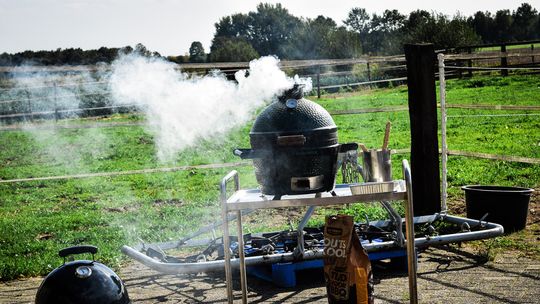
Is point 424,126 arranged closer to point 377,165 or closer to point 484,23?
point 377,165

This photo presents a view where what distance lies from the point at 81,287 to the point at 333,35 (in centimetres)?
3284

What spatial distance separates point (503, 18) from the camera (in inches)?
2302

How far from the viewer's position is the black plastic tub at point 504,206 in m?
6.58

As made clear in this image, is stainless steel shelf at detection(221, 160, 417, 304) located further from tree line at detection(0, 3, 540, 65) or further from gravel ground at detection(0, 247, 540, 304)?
tree line at detection(0, 3, 540, 65)

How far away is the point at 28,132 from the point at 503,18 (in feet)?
163

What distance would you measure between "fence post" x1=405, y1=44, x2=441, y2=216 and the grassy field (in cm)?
77

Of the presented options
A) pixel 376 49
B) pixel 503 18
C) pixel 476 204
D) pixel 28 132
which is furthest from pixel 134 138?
pixel 503 18

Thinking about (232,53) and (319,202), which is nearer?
(319,202)

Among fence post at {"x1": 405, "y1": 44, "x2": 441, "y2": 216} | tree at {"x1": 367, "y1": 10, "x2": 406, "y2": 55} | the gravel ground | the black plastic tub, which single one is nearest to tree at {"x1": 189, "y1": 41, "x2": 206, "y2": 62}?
tree at {"x1": 367, "y1": 10, "x2": 406, "y2": 55}

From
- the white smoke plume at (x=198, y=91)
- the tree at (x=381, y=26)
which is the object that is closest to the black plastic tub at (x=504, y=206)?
the white smoke plume at (x=198, y=91)

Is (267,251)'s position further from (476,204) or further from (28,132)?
(28,132)

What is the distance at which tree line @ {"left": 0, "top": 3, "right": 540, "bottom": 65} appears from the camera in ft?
49.4

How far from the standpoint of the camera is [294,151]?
13.5 feet

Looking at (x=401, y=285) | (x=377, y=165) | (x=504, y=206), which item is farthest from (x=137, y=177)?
(x=377, y=165)
